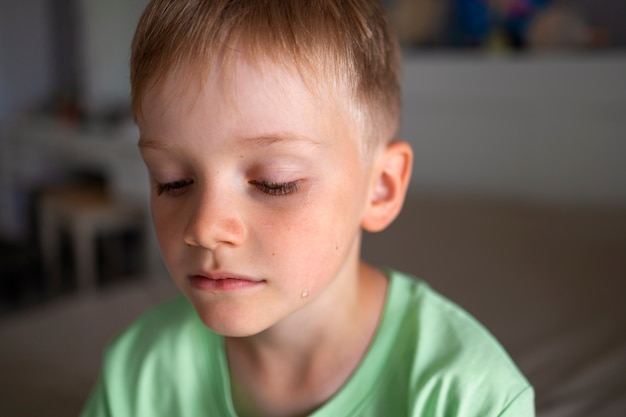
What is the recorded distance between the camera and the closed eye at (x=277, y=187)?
638 millimetres

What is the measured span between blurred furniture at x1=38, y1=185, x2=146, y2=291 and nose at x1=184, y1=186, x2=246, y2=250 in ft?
7.69

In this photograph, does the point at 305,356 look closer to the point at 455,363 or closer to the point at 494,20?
the point at 455,363

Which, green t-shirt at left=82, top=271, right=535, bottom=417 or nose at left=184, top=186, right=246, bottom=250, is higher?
nose at left=184, top=186, right=246, bottom=250

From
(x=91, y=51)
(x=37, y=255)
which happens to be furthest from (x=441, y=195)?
(x=91, y=51)

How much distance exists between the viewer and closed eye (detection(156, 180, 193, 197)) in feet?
2.19

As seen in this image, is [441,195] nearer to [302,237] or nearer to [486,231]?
[486,231]

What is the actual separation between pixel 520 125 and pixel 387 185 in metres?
1.52

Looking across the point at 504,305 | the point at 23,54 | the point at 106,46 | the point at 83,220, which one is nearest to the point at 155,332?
the point at 504,305

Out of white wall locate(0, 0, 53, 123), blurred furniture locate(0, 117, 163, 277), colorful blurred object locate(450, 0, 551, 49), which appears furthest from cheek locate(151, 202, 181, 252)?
white wall locate(0, 0, 53, 123)

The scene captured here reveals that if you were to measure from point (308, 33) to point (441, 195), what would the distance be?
168 centimetres

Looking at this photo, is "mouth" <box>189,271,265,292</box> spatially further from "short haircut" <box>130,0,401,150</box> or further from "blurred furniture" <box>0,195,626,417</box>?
"blurred furniture" <box>0,195,626,417</box>

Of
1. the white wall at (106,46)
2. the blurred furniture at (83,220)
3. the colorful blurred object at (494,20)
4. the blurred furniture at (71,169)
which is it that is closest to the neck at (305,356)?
the colorful blurred object at (494,20)

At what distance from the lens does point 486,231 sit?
1765 mm

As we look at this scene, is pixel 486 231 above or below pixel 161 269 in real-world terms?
above
